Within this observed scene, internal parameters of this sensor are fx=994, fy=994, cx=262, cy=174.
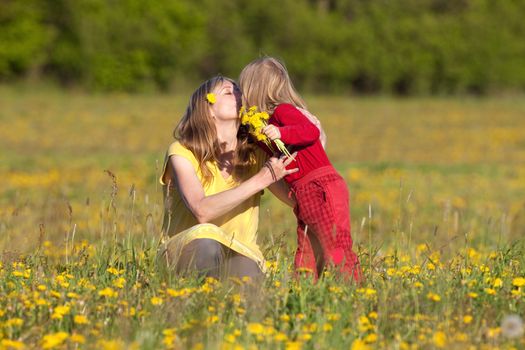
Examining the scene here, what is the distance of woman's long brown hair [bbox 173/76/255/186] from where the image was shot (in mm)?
5082

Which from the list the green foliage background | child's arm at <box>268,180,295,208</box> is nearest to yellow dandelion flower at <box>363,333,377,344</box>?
child's arm at <box>268,180,295,208</box>

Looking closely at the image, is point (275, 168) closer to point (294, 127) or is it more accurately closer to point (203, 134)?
point (294, 127)

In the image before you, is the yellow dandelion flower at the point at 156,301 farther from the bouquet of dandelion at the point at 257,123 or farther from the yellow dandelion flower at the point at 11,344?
the bouquet of dandelion at the point at 257,123

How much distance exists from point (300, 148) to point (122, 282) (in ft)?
4.28

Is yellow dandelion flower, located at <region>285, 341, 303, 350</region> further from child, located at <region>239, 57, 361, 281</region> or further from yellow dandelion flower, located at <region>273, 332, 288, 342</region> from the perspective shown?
child, located at <region>239, 57, 361, 281</region>

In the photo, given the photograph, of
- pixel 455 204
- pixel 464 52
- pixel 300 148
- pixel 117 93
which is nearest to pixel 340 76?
pixel 464 52

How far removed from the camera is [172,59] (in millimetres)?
44750

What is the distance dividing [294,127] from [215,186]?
56cm

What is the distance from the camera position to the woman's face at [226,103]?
16.8 feet

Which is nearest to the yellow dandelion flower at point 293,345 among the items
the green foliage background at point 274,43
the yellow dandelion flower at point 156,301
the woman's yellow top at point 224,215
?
the yellow dandelion flower at point 156,301

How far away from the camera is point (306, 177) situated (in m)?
5.06

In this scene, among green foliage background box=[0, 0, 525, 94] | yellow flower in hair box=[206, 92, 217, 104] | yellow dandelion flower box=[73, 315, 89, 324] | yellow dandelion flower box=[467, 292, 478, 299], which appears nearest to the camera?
yellow dandelion flower box=[73, 315, 89, 324]

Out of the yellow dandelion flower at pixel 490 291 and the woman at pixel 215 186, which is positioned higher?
the woman at pixel 215 186

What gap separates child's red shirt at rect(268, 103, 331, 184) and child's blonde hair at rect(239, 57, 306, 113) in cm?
10
